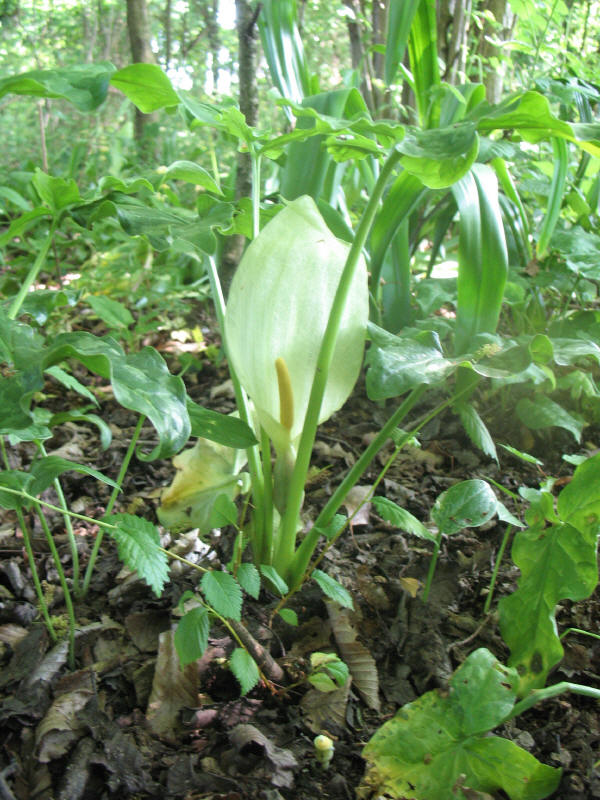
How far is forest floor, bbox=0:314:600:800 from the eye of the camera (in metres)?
0.64

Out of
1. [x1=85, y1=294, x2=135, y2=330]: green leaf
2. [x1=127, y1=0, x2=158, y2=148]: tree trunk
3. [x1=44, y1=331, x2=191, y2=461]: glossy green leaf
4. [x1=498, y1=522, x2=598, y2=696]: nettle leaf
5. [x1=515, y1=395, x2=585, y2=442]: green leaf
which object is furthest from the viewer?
[x1=127, y1=0, x2=158, y2=148]: tree trunk

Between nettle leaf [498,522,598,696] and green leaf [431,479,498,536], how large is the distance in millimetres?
48

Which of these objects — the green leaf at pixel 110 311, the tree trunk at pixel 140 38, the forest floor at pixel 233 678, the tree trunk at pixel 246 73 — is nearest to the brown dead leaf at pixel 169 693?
the forest floor at pixel 233 678

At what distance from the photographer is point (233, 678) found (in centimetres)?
75

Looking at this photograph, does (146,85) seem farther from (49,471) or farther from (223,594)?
(223,594)

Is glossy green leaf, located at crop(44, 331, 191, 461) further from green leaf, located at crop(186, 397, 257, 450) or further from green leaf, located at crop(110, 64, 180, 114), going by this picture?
green leaf, located at crop(110, 64, 180, 114)

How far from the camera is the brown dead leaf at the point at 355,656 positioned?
753 mm

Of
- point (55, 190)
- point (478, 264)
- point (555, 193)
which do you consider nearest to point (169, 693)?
point (55, 190)

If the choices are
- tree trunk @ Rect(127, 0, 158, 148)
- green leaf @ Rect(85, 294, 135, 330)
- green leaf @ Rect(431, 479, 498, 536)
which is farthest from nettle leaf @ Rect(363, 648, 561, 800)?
tree trunk @ Rect(127, 0, 158, 148)

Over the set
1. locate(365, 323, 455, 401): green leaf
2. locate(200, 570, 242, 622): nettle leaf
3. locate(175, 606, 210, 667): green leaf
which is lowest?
locate(175, 606, 210, 667): green leaf

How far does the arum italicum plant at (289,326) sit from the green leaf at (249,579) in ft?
0.40

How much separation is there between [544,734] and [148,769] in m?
0.41

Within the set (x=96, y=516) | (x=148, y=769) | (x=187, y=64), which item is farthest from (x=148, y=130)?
(x=187, y=64)

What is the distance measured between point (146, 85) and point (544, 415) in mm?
767
